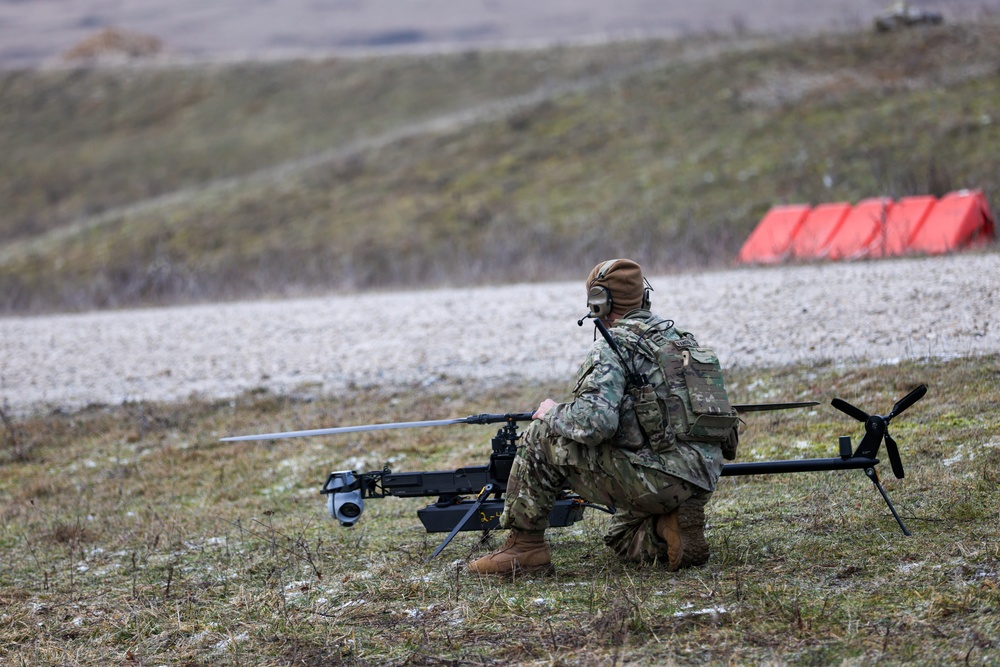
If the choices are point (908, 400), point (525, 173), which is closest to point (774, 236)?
point (908, 400)

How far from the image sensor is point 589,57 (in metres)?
48.6

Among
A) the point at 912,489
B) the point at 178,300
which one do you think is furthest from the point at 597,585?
the point at 178,300

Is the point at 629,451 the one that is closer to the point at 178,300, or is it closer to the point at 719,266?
the point at 719,266

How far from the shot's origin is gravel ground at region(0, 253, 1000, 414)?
1028cm

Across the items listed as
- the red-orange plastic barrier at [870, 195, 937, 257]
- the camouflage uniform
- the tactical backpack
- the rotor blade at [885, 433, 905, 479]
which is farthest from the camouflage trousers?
the red-orange plastic barrier at [870, 195, 937, 257]

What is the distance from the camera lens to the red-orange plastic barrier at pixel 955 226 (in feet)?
45.5

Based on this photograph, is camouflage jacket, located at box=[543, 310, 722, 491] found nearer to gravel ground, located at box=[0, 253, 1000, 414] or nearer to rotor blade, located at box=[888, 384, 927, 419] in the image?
rotor blade, located at box=[888, 384, 927, 419]

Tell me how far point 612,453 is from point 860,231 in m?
10.9

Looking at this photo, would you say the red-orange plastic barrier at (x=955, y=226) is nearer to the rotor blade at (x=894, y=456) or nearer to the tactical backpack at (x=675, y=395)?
the rotor blade at (x=894, y=456)

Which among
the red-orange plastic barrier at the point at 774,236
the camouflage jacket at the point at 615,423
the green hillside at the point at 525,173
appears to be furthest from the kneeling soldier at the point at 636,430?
the green hillside at the point at 525,173

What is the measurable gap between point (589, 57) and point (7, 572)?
1771 inches

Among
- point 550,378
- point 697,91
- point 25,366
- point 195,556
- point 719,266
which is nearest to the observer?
point 195,556

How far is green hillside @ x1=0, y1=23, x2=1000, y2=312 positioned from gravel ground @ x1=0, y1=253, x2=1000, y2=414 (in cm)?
271

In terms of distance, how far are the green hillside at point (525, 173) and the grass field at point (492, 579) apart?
793 centimetres
